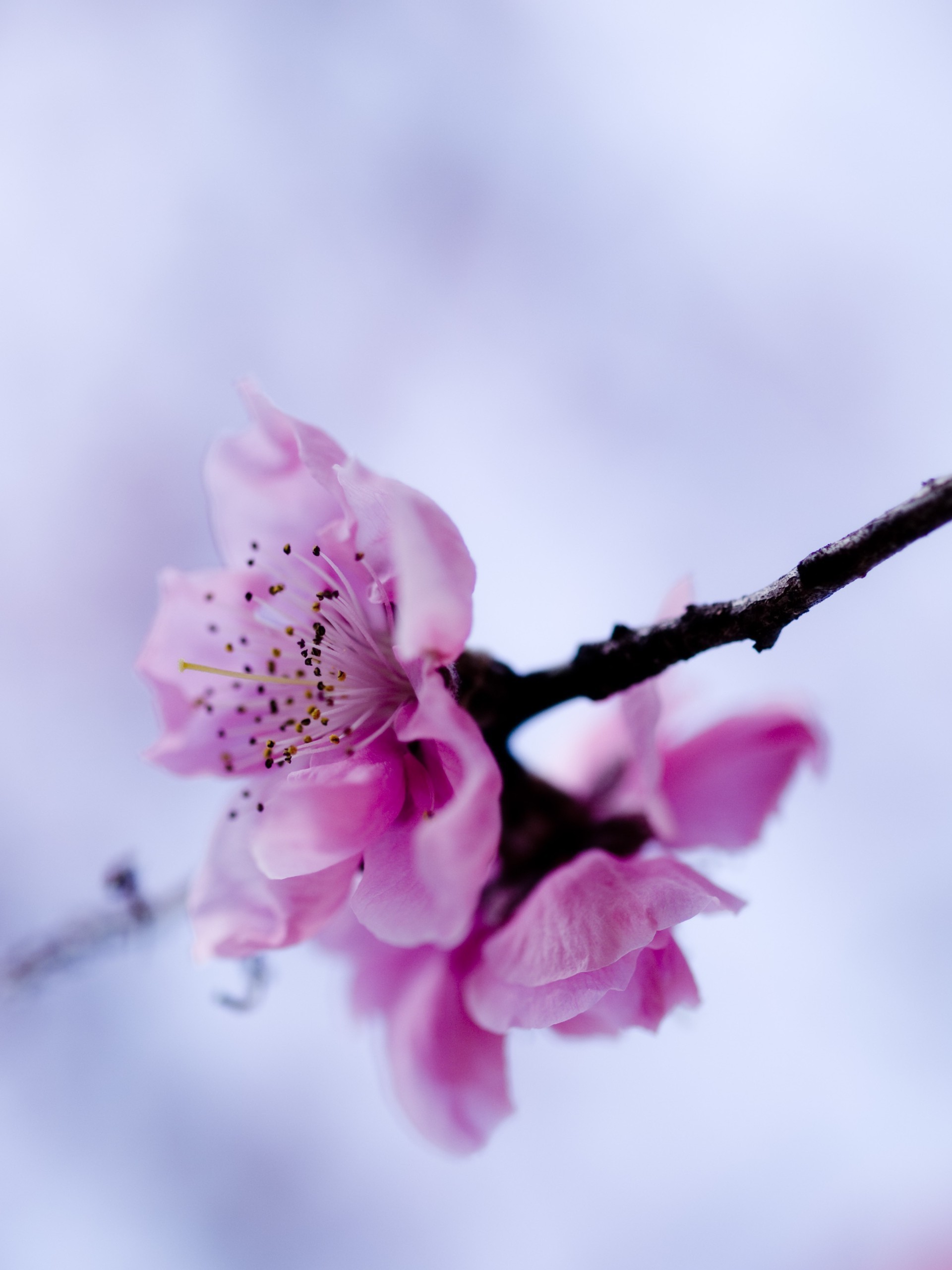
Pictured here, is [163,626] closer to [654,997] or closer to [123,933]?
[123,933]

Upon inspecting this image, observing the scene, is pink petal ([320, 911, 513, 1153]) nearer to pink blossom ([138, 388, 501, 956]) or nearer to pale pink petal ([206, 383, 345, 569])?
pink blossom ([138, 388, 501, 956])

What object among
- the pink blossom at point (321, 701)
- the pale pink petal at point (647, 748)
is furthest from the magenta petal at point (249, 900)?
the pale pink petal at point (647, 748)

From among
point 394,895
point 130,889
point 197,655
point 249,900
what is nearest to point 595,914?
point 394,895

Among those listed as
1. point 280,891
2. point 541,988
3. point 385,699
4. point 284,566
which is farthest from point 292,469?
point 541,988

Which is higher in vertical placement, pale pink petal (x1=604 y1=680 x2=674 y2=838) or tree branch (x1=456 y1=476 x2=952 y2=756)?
tree branch (x1=456 y1=476 x2=952 y2=756)

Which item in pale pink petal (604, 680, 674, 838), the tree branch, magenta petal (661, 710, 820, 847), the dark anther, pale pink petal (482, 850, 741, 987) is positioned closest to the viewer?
the tree branch

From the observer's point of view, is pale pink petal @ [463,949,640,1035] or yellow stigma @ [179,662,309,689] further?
yellow stigma @ [179,662,309,689]

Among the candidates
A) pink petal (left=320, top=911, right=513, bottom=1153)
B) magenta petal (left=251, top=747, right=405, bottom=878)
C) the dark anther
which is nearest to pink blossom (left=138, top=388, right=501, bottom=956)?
magenta petal (left=251, top=747, right=405, bottom=878)

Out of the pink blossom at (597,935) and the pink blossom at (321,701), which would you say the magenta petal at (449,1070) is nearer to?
the pink blossom at (597,935)
